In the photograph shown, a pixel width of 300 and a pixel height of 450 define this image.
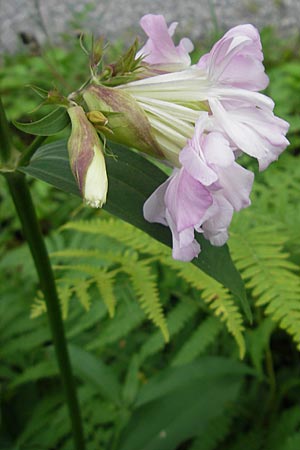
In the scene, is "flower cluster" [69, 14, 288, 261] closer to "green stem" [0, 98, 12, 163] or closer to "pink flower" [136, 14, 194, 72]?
"pink flower" [136, 14, 194, 72]

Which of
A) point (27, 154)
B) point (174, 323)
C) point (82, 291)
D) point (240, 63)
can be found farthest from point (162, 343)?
point (240, 63)

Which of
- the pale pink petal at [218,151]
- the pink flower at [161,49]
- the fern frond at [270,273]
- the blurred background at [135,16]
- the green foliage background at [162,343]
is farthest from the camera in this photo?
the blurred background at [135,16]

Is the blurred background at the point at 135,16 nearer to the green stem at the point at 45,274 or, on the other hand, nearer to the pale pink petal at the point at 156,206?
the green stem at the point at 45,274

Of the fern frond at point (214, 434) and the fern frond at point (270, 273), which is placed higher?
the fern frond at point (270, 273)

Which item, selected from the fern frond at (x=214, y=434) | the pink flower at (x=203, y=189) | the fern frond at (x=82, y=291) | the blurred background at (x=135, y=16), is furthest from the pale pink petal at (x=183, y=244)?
the blurred background at (x=135, y=16)

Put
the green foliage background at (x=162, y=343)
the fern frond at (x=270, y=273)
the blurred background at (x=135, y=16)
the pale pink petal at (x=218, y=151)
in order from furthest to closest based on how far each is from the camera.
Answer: the blurred background at (x=135, y=16)
the green foliage background at (x=162, y=343)
the fern frond at (x=270, y=273)
the pale pink petal at (x=218, y=151)

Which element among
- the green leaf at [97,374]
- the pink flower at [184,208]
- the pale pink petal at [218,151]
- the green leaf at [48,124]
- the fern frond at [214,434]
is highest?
the green leaf at [48,124]

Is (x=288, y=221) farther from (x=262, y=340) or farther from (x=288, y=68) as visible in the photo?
(x=288, y=68)

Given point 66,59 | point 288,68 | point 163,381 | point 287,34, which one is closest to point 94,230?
point 163,381
